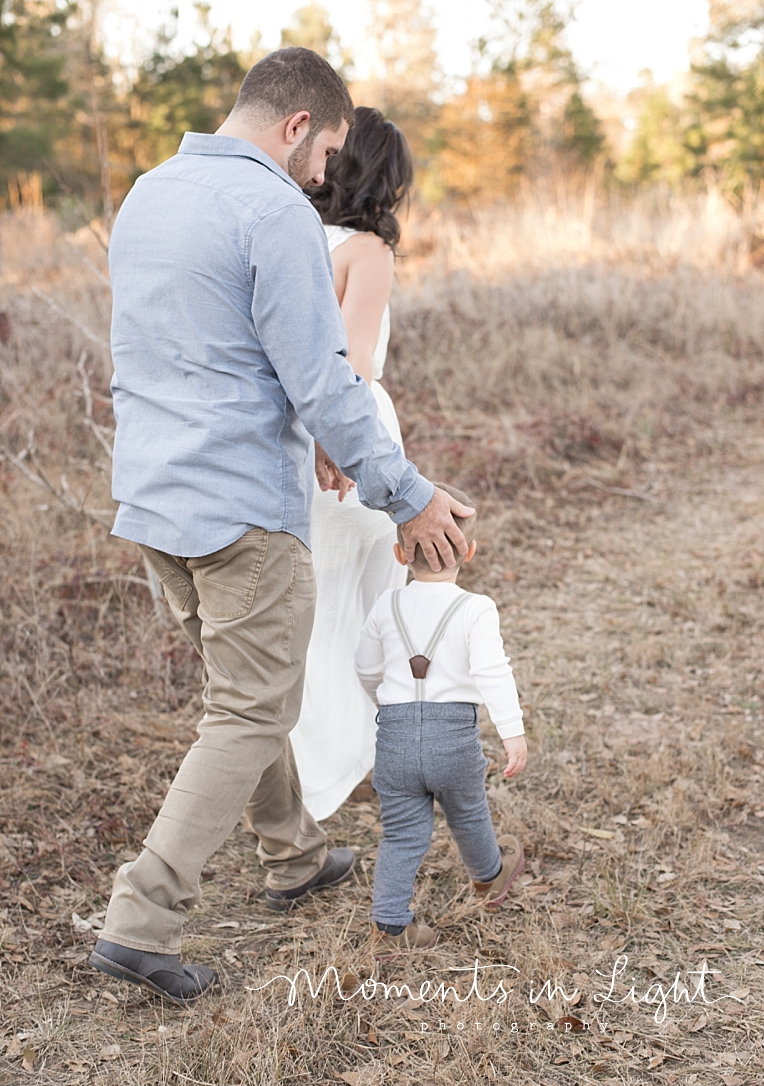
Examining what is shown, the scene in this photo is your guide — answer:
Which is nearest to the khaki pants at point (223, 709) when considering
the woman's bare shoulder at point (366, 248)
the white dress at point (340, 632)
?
the white dress at point (340, 632)

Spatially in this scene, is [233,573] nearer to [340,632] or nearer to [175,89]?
[340,632]

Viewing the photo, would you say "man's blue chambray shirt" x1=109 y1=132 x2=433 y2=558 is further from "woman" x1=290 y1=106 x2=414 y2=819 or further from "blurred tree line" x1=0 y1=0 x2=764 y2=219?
"blurred tree line" x1=0 y1=0 x2=764 y2=219

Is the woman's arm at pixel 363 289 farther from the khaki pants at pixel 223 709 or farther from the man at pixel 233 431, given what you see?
the khaki pants at pixel 223 709

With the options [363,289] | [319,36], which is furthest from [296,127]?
[319,36]

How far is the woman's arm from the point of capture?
2.82 metres

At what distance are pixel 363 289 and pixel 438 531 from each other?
3.15 ft

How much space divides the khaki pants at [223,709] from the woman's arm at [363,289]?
0.82m

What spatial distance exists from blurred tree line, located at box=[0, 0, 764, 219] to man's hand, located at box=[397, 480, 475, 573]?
15464mm

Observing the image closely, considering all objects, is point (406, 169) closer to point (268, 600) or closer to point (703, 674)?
point (268, 600)

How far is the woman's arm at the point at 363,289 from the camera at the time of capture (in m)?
2.82

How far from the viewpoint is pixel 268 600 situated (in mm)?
2184

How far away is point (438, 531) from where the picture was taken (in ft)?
7.45

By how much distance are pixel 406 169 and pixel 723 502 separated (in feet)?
14.0

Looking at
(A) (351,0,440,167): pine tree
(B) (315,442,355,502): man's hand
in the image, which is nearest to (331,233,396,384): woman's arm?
(B) (315,442,355,502): man's hand
